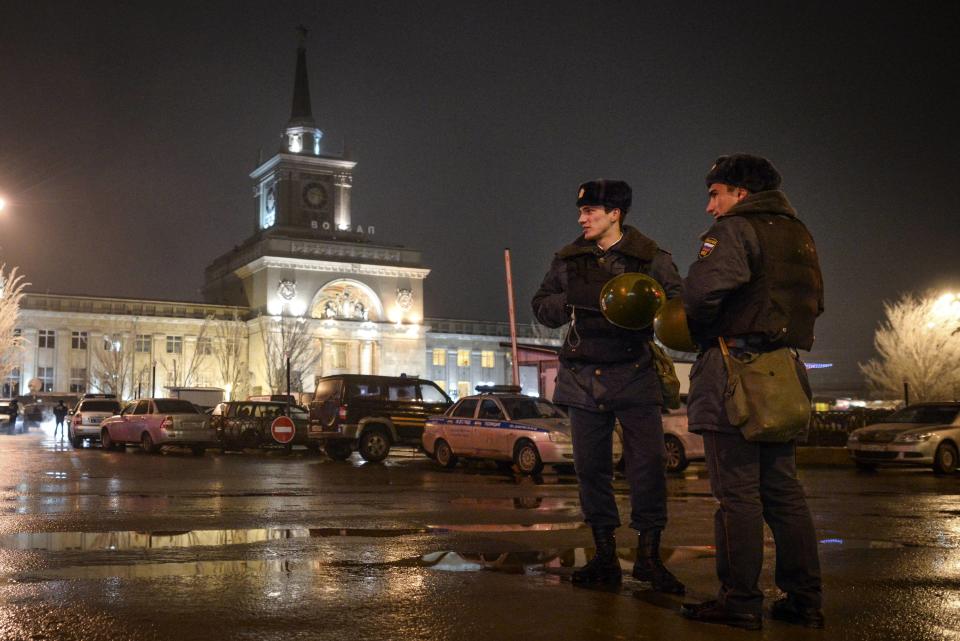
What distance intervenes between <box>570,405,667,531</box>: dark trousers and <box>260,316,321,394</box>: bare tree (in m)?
74.8

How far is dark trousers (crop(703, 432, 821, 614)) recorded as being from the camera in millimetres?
4363

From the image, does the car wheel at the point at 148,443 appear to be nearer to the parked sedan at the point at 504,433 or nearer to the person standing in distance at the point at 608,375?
the parked sedan at the point at 504,433

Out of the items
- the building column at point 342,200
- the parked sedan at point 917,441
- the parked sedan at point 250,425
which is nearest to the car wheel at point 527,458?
the parked sedan at point 917,441

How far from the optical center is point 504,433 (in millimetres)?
17844

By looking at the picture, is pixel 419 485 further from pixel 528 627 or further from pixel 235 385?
pixel 235 385

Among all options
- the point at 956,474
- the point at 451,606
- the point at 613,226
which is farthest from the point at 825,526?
the point at 956,474

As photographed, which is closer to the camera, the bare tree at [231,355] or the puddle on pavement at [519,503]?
the puddle on pavement at [519,503]

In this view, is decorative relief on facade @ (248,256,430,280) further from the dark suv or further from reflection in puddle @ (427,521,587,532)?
reflection in puddle @ (427,521,587,532)

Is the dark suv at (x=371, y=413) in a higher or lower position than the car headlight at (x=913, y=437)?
higher

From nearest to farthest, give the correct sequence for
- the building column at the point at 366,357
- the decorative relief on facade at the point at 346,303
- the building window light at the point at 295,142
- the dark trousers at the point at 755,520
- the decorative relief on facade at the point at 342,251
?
the dark trousers at the point at 755,520 < the building column at the point at 366,357 < the decorative relief on facade at the point at 346,303 < the decorative relief on facade at the point at 342,251 < the building window light at the point at 295,142

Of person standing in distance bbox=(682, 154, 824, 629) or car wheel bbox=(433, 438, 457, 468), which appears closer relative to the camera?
person standing in distance bbox=(682, 154, 824, 629)

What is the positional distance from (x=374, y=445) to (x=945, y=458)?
439 inches

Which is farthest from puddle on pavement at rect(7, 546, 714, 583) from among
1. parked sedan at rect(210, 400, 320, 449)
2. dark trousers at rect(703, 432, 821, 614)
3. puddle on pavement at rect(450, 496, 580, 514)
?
parked sedan at rect(210, 400, 320, 449)

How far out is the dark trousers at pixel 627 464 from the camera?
5410mm
